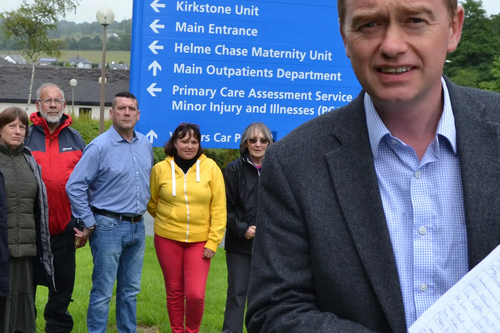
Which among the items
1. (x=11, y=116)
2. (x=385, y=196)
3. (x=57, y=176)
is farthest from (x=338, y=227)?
(x=57, y=176)

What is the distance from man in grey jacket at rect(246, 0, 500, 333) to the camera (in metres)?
1.51

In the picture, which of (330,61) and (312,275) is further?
(330,61)

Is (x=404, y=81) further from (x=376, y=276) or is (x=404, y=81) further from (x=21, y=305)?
(x=21, y=305)

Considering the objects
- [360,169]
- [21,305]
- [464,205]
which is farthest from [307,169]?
[21,305]

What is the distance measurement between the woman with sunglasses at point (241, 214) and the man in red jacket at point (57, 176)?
1496mm

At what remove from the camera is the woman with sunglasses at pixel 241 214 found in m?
6.50

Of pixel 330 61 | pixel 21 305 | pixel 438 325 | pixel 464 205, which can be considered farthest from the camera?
pixel 330 61

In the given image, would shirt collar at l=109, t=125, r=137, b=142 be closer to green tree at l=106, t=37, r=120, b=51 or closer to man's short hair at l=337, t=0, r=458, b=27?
man's short hair at l=337, t=0, r=458, b=27

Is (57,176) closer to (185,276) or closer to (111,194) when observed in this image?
(111,194)

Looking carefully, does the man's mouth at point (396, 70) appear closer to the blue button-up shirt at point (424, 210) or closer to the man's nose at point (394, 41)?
the man's nose at point (394, 41)

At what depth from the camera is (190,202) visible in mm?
6441

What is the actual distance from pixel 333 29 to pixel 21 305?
4.06 m

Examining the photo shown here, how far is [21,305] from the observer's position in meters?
6.20

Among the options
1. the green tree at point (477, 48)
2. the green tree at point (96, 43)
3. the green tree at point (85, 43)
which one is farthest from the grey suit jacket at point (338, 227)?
the green tree at point (96, 43)
